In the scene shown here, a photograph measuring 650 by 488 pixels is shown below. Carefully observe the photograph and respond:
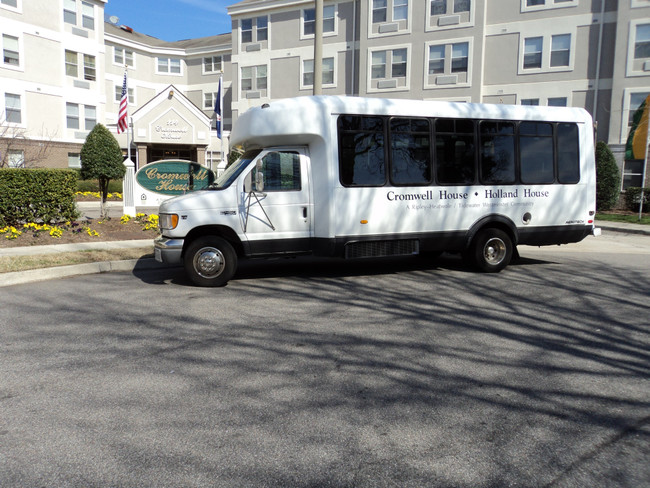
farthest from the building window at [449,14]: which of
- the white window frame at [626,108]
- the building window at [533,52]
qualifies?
the white window frame at [626,108]

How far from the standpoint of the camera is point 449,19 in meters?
29.3

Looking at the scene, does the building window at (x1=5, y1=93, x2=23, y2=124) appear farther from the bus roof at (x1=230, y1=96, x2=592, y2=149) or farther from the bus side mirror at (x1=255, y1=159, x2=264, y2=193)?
the bus side mirror at (x1=255, y1=159, x2=264, y2=193)

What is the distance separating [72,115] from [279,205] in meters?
32.4

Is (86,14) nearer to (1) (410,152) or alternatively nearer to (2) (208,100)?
(2) (208,100)

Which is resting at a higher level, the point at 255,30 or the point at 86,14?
the point at 86,14

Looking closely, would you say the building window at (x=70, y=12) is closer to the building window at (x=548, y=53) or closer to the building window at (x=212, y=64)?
the building window at (x=212, y=64)

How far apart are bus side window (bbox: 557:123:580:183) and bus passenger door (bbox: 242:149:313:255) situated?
190 inches

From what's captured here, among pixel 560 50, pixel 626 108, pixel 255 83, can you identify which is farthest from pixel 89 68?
pixel 626 108

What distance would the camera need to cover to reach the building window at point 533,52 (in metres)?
28.3

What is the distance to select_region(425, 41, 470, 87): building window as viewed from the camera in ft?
96.5

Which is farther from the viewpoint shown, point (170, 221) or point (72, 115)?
point (72, 115)

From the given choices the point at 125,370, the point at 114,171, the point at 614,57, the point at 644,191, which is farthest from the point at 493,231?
the point at 614,57

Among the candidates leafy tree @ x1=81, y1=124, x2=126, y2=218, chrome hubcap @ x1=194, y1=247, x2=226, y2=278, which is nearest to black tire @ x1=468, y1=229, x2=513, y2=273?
chrome hubcap @ x1=194, y1=247, x2=226, y2=278

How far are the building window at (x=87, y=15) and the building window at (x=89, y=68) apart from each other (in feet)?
6.64
